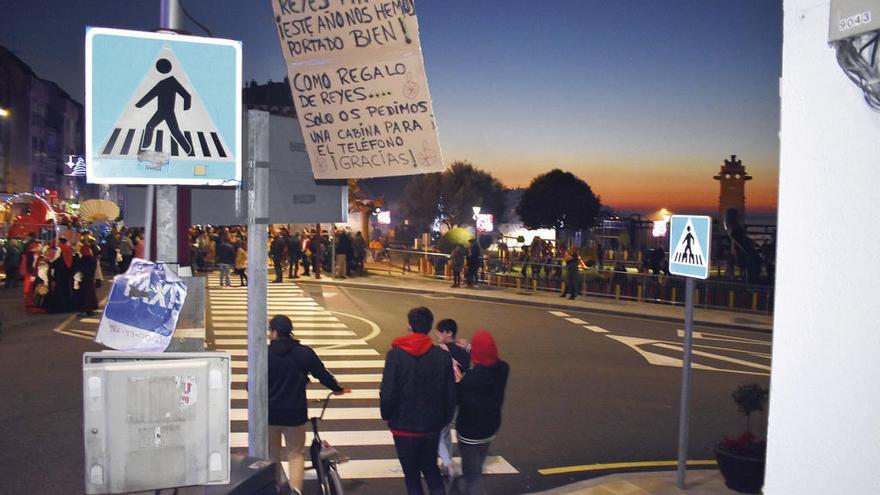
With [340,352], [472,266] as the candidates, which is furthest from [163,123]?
[472,266]

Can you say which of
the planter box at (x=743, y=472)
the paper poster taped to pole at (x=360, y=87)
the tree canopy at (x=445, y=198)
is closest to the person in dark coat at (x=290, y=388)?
the paper poster taped to pole at (x=360, y=87)

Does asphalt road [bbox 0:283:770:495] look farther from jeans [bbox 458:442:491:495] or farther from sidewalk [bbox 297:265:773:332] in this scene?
jeans [bbox 458:442:491:495]

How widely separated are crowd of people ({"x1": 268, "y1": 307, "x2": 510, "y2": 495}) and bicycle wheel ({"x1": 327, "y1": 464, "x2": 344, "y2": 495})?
33 centimetres

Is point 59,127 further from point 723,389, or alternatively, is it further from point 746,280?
point 723,389

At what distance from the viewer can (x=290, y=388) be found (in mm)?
6328

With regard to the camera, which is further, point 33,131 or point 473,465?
point 33,131

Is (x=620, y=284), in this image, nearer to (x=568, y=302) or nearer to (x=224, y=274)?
(x=568, y=302)

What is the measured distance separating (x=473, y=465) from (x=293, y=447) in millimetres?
1609

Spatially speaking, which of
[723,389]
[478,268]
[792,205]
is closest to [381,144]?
[792,205]

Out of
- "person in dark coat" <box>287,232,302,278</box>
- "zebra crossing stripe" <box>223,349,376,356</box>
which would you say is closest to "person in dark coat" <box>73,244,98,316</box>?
"zebra crossing stripe" <box>223,349,376,356</box>

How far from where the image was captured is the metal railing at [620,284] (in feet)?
76.1

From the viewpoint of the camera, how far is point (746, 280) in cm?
2570

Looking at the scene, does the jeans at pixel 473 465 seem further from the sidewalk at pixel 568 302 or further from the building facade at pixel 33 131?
Result: the building facade at pixel 33 131

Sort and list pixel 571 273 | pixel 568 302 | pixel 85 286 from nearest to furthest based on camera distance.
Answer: pixel 85 286 → pixel 568 302 → pixel 571 273
